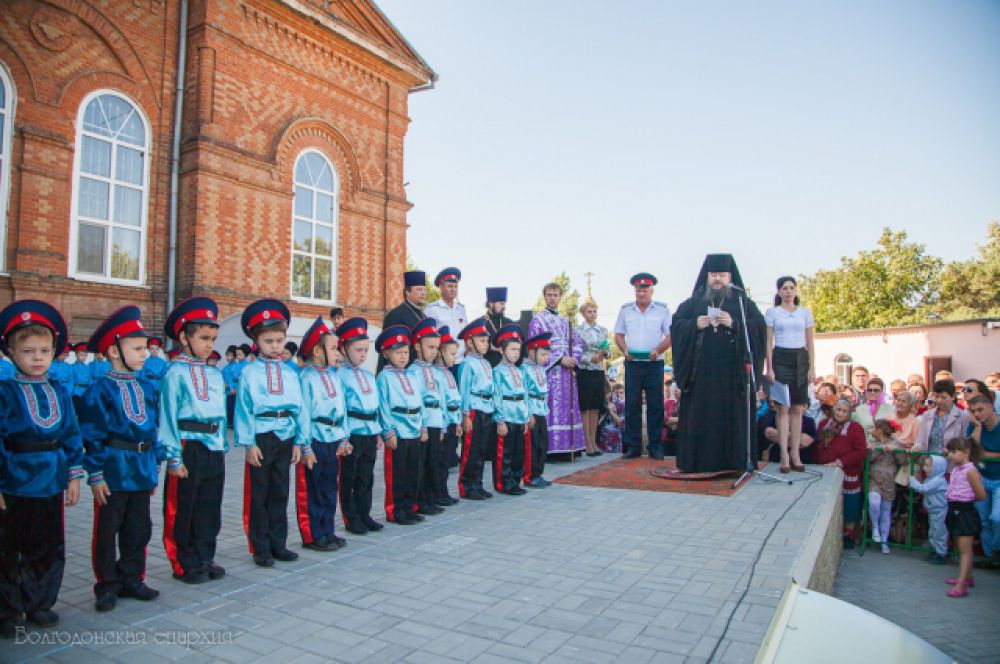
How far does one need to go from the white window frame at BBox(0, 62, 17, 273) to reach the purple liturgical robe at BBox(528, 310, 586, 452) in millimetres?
8569

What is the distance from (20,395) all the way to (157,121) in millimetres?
10885

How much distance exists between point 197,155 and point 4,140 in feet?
9.81

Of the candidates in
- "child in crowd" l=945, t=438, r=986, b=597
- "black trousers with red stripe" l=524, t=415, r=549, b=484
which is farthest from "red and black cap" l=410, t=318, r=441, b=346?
"child in crowd" l=945, t=438, r=986, b=597

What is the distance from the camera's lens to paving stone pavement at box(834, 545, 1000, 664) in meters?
4.91

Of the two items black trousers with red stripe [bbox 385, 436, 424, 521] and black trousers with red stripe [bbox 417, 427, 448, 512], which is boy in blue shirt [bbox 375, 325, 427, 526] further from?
black trousers with red stripe [bbox 417, 427, 448, 512]

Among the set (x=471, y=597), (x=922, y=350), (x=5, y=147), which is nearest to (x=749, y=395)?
(x=471, y=597)

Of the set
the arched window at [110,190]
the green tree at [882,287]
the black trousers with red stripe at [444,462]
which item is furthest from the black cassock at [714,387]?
the green tree at [882,287]

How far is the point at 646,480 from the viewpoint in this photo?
7629mm

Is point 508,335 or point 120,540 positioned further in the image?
point 508,335

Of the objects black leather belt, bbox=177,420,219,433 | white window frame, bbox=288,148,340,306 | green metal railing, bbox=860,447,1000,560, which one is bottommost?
green metal railing, bbox=860,447,1000,560

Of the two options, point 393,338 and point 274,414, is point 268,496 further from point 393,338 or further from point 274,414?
point 393,338

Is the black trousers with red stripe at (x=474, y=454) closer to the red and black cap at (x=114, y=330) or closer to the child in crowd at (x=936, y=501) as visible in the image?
the red and black cap at (x=114, y=330)

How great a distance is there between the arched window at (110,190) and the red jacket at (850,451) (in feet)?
38.9

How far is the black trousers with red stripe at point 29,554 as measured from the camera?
343 centimetres
